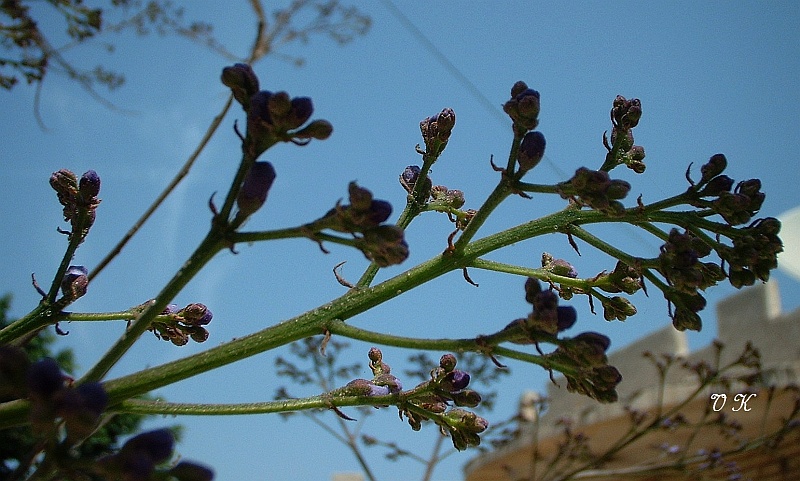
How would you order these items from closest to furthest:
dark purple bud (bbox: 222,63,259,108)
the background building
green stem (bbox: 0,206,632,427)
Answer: green stem (bbox: 0,206,632,427)
dark purple bud (bbox: 222,63,259,108)
the background building

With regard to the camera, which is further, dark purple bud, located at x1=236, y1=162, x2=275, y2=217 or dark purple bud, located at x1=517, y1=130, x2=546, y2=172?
dark purple bud, located at x1=517, y1=130, x2=546, y2=172

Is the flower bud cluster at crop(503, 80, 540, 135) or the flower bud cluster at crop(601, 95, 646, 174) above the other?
the flower bud cluster at crop(601, 95, 646, 174)

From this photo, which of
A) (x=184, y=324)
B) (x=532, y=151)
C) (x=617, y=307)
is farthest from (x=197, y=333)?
(x=617, y=307)

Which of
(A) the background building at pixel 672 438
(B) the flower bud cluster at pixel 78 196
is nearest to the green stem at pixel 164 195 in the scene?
(B) the flower bud cluster at pixel 78 196

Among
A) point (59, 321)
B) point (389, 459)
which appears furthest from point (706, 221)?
point (389, 459)

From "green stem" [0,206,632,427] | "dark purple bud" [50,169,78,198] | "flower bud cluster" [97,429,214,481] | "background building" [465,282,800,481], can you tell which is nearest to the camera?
"flower bud cluster" [97,429,214,481]

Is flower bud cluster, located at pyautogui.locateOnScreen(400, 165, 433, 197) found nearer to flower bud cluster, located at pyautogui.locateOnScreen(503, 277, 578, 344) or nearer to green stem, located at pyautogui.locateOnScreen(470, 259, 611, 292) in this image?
green stem, located at pyautogui.locateOnScreen(470, 259, 611, 292)

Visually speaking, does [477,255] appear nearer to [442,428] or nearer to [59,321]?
[442,428]

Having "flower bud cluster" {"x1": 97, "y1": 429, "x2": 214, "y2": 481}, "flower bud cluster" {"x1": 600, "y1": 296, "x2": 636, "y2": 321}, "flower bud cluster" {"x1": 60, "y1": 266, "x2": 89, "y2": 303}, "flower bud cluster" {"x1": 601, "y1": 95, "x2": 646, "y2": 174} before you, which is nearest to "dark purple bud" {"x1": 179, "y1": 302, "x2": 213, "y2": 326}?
"flower bud cluster" {"x1": 60, "y1": 266, "x2": 89, "y2": 303}
